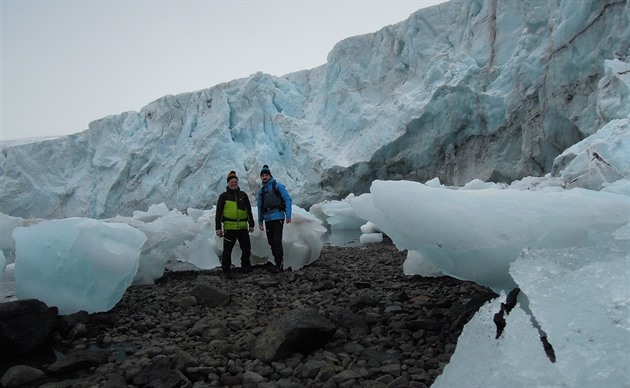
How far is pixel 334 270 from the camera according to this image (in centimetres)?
460

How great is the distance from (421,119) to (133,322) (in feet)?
46.4

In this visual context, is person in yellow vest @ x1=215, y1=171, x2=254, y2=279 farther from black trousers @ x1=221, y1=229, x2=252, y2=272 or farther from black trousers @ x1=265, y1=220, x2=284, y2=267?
black trousers @ x1=265, y1=220, x2=284, y2=267

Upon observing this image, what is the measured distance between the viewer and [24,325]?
2.50 meters

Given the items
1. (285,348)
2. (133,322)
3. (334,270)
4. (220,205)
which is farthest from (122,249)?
(334,270)

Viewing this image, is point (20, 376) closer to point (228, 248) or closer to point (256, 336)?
point (256, 336)

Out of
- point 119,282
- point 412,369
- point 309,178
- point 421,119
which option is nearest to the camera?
point 412,369

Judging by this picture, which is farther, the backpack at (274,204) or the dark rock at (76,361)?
the backpack at (274,204)

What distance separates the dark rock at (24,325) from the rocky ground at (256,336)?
3.2 inches

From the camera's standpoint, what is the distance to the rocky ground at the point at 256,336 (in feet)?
6.32

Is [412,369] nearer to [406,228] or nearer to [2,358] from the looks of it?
[406,228]

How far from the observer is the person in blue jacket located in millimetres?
4648

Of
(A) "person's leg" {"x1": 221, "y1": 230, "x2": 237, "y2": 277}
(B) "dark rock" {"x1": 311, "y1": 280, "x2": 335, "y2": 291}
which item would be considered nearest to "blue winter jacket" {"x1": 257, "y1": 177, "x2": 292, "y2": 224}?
(A) "person's leg" {"x1": 221, "y1": 230, "x2": 237, "y2": 277}

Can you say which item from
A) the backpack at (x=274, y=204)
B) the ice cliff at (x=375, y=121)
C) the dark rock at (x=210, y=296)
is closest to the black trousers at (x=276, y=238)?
the backpack at (x=274, y=204)

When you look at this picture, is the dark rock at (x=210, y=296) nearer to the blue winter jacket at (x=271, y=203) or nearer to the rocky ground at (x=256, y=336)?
the rocky ground at (x=256, y=336)
